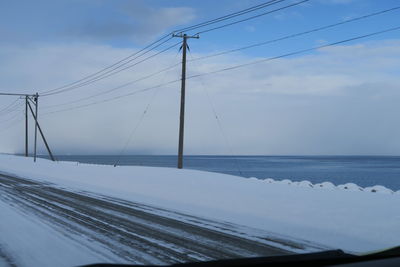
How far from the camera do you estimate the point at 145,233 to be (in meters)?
8.35

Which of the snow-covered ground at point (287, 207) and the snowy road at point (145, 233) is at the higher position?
the snow-covered ground at point (287, 207)

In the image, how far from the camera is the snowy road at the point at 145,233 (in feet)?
21.5

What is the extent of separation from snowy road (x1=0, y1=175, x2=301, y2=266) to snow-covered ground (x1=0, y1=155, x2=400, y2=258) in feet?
3.23

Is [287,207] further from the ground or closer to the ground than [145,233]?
further from the ground

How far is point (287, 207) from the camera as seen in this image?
39.9ft

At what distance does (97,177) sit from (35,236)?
1704 cm

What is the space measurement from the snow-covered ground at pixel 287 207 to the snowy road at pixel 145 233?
984mm

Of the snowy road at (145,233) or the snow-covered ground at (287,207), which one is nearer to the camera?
the snowy road at (145,233)

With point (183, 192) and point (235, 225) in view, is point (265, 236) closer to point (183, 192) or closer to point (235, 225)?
point (235, 225)

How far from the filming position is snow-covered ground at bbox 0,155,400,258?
8.47 meters

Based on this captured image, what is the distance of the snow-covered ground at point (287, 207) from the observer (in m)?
8.47

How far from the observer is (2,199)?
14.3 metres

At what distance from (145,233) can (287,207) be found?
536cm

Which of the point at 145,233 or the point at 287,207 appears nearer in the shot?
the point at 145,233
